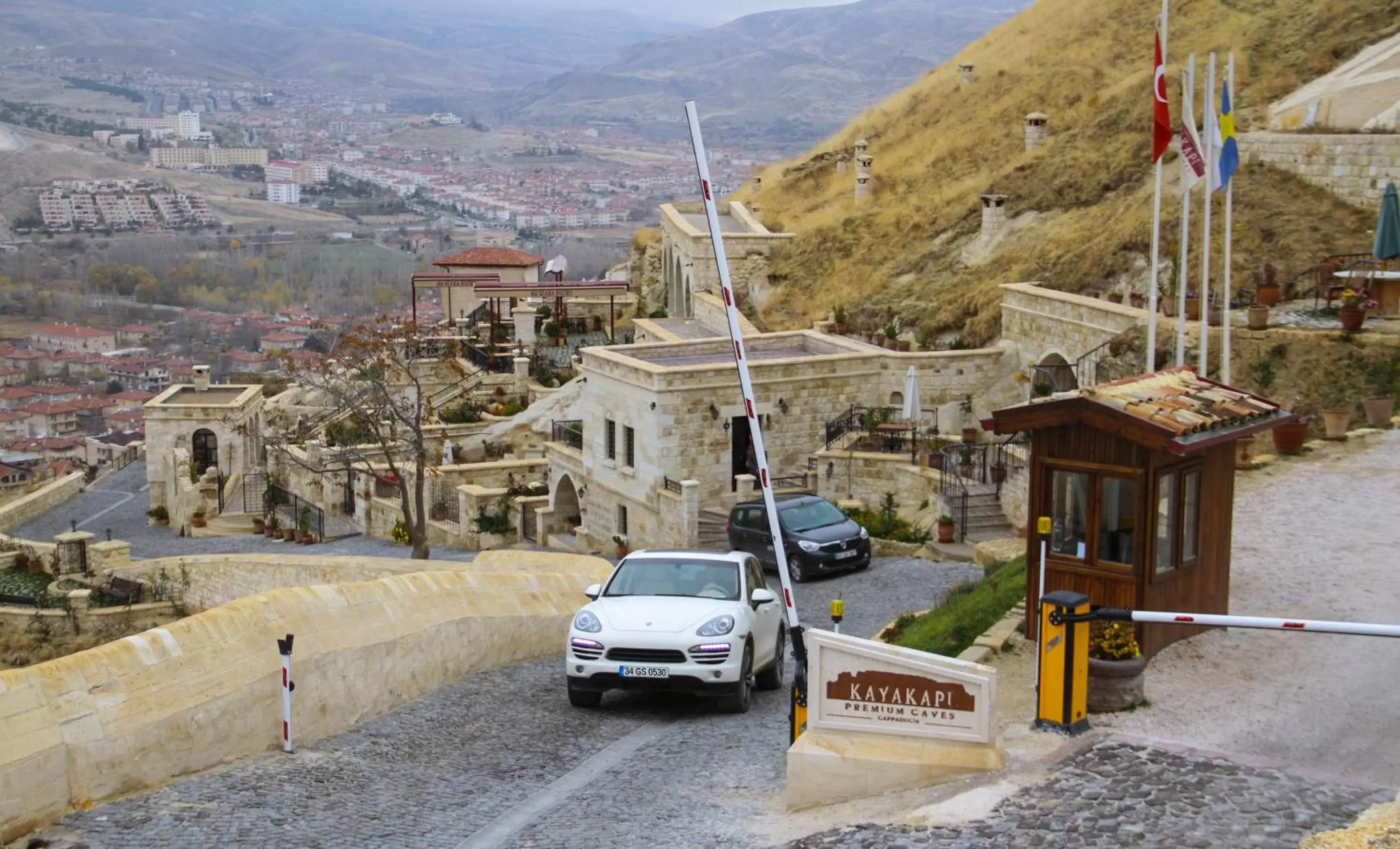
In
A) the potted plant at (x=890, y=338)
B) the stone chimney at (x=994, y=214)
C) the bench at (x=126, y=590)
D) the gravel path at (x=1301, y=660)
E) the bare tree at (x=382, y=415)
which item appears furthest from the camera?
the stone chimney at (x=994, y=214)

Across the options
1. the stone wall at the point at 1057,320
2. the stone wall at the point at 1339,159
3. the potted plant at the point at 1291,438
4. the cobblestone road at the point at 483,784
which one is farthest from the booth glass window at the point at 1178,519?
the stone wall at the point at 1339,159

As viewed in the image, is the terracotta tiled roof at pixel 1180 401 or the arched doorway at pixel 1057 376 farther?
the arched doorway at pixel 1057 376

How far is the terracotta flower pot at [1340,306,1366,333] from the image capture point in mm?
24422

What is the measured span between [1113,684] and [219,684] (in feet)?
20.4

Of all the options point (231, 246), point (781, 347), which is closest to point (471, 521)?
point (781, 347)

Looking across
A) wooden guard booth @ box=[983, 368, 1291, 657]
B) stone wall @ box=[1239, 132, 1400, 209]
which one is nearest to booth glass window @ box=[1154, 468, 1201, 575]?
wooden guard booth @ box=[983, 368, 1291, 657]

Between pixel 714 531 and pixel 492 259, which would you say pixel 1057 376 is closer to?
pixel 714 531

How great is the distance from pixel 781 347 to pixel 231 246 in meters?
176

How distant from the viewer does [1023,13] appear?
6838 cm

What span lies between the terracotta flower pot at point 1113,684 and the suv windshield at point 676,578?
4098mm

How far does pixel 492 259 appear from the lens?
67250mm

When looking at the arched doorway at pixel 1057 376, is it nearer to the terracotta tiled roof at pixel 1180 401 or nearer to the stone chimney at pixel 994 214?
the stone chimney at pixel 994 214

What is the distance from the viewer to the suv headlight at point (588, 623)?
43.4 ft

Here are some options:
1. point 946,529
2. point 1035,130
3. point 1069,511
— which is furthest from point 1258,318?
point 1035,130
